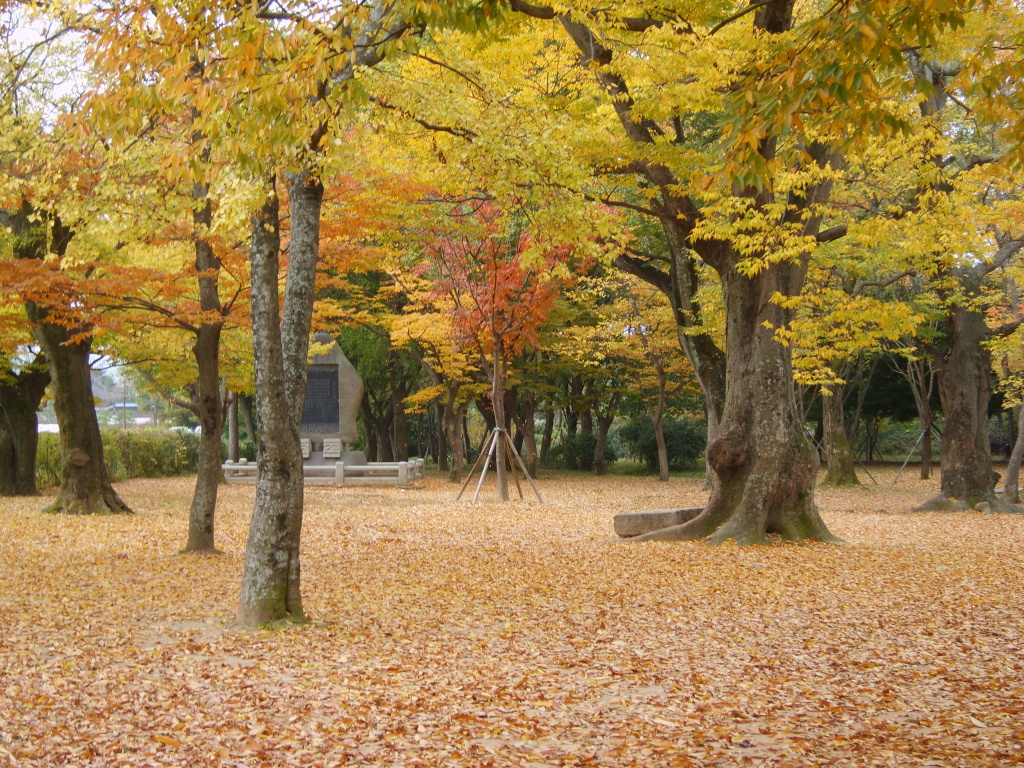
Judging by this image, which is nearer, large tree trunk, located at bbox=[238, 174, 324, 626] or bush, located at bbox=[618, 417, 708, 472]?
large tree trunk, located at bbox=[238, 174, 324, 626]

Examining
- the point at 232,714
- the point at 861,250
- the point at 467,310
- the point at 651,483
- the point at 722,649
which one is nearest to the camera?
the point at 232,714

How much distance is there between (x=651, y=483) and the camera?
26922 mm

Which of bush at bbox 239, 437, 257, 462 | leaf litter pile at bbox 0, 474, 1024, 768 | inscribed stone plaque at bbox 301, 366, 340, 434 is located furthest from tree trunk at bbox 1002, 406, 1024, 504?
bush at bbox 239, 437, 257, 462

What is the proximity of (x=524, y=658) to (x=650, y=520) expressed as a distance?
20.3 feet

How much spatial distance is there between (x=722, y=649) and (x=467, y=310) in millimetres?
14174

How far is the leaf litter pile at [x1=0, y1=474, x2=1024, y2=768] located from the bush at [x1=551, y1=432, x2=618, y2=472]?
2270 cm

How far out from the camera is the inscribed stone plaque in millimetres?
24234

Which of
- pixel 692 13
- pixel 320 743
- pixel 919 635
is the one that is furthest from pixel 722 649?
pixel 692 13

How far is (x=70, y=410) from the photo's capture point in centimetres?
1433

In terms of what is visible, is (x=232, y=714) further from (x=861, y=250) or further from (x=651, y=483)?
(x=651, y=483)

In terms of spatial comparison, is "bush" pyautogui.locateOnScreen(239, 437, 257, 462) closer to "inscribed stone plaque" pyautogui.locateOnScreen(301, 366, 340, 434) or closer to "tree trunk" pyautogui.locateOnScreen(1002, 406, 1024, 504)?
"inscribed stone plaque" pyautogui.locateOnScreen(301, 366, 340, 434)

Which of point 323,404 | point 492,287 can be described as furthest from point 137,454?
point 492,287

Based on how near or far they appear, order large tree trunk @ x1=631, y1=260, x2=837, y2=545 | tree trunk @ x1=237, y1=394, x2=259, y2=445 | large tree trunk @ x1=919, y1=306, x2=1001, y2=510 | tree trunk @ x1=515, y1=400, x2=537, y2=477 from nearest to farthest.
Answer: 1. large tree trunk @ x1=631, y1=260, x2=837, y2=545
2. large tree trunk @ x1=919, y1=306, x2=1001, y2=510
3. tree trunk @ x1=515, y1=400, x2=537, y2=477
4. tree trunk @ x1=237, y1=394, x2=259, y2=445

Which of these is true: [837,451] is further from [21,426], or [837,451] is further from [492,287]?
[21,426]
